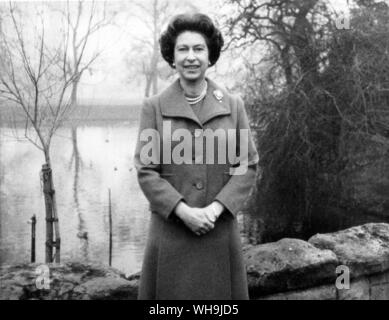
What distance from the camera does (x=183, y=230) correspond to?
6.13ft

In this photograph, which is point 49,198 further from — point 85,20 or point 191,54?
point 191,54

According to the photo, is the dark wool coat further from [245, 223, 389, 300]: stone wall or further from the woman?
[245, 223, 389, 300]: stone wall

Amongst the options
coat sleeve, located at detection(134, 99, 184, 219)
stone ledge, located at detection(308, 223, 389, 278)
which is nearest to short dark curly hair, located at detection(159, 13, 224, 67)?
coat sleeve, located at detection(134, 99, 184, 219)

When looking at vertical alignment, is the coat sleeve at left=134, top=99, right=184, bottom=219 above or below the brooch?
below

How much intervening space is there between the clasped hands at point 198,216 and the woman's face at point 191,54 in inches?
20.3

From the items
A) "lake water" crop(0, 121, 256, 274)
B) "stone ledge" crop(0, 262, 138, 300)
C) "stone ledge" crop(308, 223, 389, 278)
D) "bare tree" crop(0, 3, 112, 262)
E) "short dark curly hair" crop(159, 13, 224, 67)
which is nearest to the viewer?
"short dark curly hair" crop(159, 13, 224, 67)

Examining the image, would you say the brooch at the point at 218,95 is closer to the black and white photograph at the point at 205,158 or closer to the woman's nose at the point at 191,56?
the black and white photograph at the point at 205,158

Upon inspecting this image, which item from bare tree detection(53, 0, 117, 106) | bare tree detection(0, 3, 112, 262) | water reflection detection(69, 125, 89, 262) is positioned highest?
bare tree detection(53, 0, 117, 106)

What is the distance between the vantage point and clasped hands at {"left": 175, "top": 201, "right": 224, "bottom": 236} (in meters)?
1.78

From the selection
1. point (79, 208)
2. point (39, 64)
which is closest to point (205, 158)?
point (39, 64)

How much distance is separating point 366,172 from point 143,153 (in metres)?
8.81

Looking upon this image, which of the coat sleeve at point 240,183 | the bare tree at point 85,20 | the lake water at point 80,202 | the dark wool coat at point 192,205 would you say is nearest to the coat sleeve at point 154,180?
the dark wool coat at point 192,205

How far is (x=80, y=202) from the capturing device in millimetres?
14242

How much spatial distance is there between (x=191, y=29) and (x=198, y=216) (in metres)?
0.74
